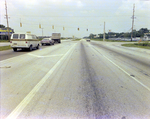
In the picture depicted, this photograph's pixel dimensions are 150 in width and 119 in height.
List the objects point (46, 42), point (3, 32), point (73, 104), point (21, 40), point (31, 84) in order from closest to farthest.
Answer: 1. point (73, 104)
2. point (31, 84)
3. point (21, 40)
4. point (46, 42)
5. point (3, 32)

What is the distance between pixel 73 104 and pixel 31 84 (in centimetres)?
225

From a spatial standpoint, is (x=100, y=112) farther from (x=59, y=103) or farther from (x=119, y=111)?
(x=59, y=103)

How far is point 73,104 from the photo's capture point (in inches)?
143

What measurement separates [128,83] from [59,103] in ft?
10.4

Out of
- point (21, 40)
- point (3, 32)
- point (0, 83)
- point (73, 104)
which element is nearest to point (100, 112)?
point (73, 104)

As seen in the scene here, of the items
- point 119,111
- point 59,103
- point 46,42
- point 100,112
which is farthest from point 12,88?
point 46,42

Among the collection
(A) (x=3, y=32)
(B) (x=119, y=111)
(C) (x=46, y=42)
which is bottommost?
(B) (x=119, y=111)

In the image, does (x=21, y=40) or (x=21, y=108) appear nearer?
(x=21, y=108)

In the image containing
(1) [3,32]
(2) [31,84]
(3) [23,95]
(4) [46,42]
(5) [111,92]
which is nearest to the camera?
(3) [23,95]

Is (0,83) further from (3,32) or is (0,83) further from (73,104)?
(3,32)

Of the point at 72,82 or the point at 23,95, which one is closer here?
the point at 23,95

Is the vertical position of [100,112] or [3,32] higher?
[3,32]

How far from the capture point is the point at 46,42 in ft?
95.7

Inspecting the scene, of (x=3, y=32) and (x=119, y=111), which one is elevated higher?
(x=3, y=32)
